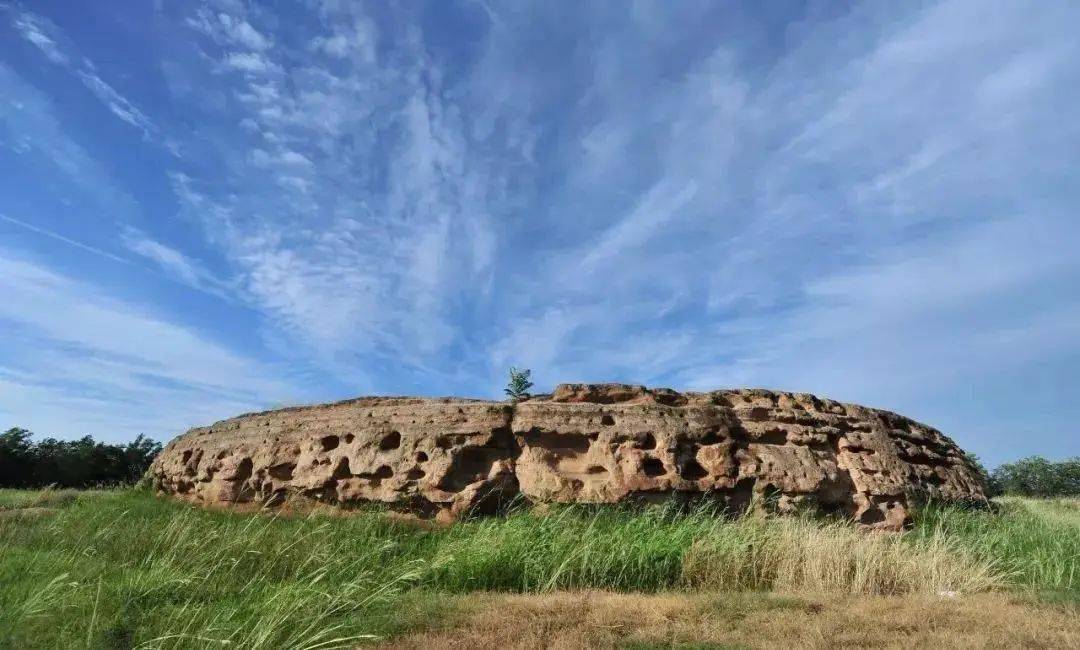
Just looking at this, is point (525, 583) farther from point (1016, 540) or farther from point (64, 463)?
point (64, 463)

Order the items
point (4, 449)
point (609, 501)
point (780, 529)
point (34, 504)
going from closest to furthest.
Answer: point (780, 529)
point (609, 501)
point (34, 504)
point (4, 449)

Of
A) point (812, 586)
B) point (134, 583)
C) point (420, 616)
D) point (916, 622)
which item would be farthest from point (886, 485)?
point (134, 583)

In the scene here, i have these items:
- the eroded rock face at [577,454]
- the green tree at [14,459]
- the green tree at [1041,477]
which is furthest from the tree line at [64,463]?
the green tree at [1041,477]

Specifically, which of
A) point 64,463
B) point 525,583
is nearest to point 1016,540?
point 525,583

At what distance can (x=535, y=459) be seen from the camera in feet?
31.4

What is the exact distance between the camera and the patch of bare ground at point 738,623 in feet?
15.2

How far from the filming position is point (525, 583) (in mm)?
6559

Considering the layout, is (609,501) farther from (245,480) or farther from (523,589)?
(245,480)

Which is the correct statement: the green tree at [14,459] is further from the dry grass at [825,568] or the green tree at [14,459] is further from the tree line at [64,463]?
the dry grass at [825,568]

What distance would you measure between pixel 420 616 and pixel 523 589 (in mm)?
1868

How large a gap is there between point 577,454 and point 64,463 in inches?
1134

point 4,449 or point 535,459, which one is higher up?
point 4,449

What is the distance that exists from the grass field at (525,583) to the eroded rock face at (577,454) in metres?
Result: 0.63

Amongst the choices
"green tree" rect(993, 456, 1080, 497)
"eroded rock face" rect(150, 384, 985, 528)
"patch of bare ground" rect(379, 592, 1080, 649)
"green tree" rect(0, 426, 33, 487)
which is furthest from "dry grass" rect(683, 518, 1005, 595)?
"green tree" rect(993, 456, 1080, 497)
